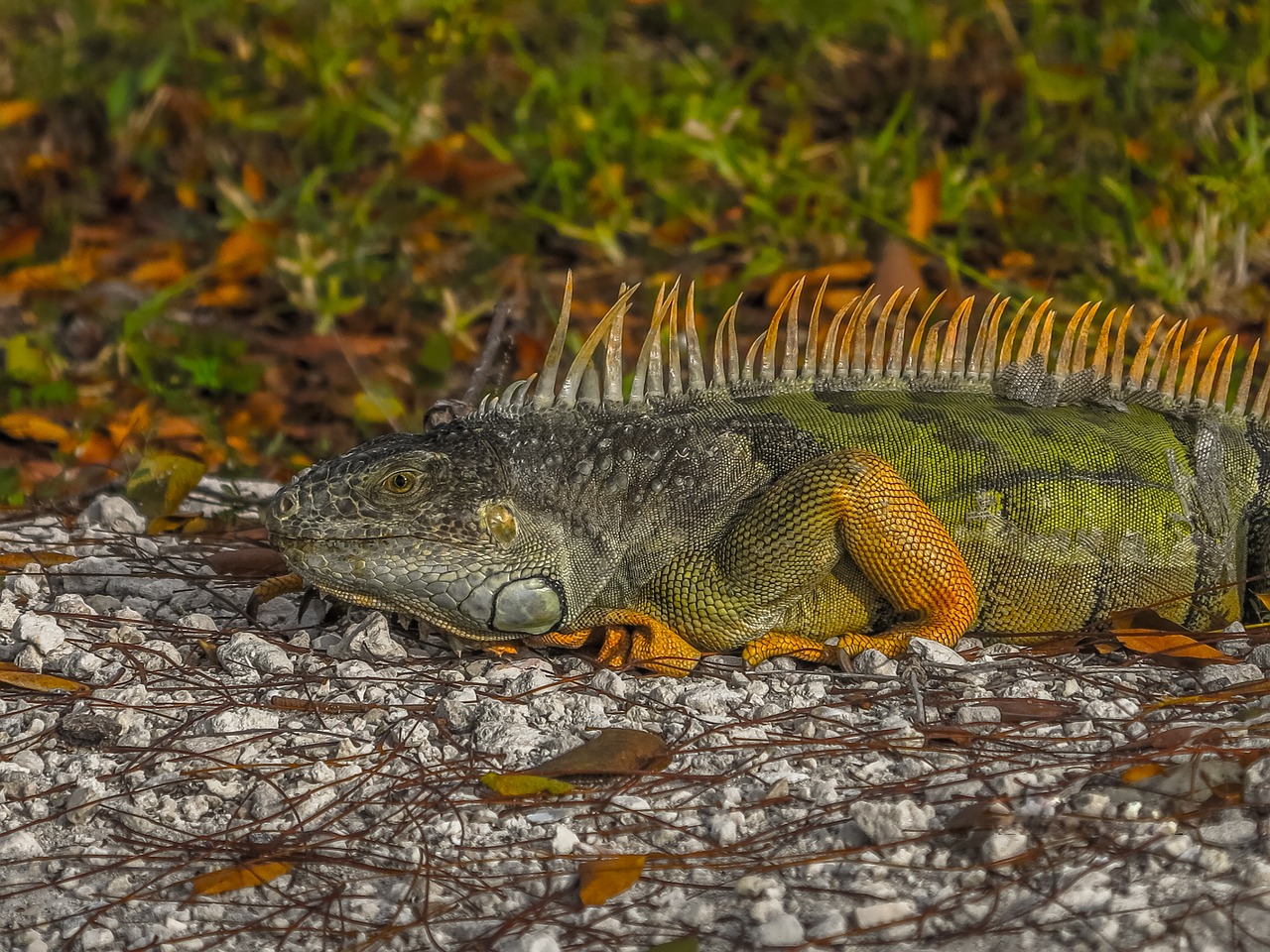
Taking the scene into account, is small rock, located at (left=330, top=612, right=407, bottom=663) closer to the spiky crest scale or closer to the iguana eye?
the iguana eye

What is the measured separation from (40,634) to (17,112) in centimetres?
743

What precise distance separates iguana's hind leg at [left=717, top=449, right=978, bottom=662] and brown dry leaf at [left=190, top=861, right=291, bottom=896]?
1993 millimetres

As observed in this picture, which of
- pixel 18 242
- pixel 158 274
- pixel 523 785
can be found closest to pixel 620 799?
pixel 523 785

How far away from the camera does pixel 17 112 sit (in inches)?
455

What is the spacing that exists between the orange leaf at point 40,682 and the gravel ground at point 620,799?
44mm

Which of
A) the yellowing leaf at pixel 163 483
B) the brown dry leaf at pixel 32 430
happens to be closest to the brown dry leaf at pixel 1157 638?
the yellowing leaf at pixel 163 483

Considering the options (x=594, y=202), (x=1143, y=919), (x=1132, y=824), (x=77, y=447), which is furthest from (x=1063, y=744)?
(x=594, y=202)

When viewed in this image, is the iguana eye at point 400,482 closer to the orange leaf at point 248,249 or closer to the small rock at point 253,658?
the small rock at point 253,658

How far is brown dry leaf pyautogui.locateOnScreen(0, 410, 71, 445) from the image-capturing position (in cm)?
864

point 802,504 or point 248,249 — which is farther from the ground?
point 802,504

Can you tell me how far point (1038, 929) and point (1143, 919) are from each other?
25cm

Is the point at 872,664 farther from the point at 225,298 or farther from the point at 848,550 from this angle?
the point at 225,298

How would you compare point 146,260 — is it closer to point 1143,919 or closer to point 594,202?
point 594,202

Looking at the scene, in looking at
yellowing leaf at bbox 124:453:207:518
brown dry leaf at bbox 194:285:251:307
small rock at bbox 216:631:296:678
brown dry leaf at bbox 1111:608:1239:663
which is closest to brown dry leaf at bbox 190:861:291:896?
small rock at bbox 216:631:296:678
